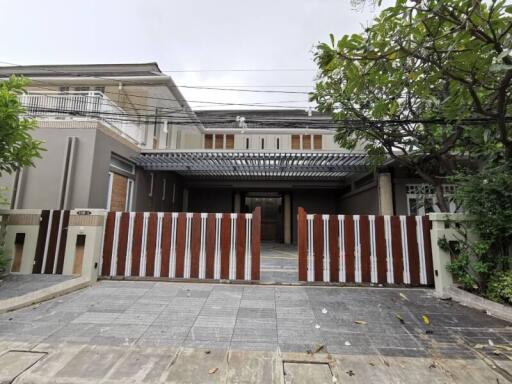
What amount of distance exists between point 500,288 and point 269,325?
11.0 feet

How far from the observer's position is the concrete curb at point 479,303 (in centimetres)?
328

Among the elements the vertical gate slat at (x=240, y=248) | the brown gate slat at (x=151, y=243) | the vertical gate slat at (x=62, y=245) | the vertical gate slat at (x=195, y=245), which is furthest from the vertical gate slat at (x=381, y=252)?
the vertical gate slat at (x=62, y=245)

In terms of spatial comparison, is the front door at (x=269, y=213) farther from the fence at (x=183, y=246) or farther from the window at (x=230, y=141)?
the fence at (x=183, y=246)

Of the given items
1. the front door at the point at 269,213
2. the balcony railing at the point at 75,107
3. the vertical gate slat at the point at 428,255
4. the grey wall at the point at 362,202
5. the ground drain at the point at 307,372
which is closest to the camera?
the ground drain at the point at 307,372

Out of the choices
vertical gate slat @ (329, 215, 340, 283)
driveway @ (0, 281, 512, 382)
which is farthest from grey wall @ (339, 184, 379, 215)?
driveway @ (0, 281, 512, 382)

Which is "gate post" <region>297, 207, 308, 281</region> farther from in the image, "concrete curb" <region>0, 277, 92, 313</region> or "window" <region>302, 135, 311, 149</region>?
"window" <region>302, 135, 311, 149</region>

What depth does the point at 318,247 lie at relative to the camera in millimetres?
4727

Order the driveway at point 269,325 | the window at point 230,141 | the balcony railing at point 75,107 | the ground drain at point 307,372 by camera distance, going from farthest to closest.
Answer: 1. the window at point 230,141
2. the balcony railing at point 75,107
3. the driveway at point 269,325
4. the ground drain at point 307,372

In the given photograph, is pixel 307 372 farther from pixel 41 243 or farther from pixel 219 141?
pixel 219 141

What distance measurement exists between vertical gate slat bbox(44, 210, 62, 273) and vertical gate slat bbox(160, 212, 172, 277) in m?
2.09

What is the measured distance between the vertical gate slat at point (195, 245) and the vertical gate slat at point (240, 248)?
30.3 inches

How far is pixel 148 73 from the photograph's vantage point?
33.7 ft

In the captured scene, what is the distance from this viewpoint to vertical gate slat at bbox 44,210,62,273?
15.7 feet

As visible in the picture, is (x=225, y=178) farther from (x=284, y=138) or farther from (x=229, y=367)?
(x=229, y=367)
